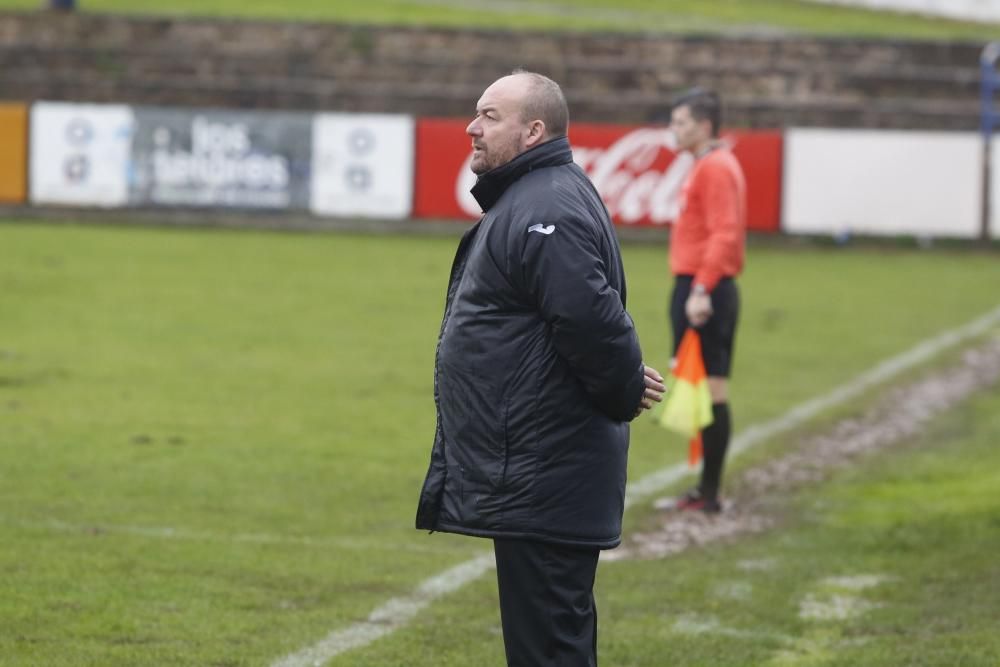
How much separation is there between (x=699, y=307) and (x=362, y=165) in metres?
18.7

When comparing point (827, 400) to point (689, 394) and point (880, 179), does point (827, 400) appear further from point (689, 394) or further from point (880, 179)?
point (880, 179)

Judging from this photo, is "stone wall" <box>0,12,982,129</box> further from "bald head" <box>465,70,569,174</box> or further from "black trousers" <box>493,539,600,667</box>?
"black trousers" <box>493,539,600,667</box>

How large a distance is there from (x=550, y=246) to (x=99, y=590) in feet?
10.4

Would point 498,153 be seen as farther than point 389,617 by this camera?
No

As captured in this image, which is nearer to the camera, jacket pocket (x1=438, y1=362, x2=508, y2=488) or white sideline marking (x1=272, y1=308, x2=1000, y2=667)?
jacket pocket (x1=438, y1=362, x2=508, y2=488)

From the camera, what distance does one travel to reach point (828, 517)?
357 inches

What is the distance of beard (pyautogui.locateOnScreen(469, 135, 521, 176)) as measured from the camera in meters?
4.57

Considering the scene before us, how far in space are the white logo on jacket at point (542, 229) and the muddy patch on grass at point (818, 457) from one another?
12.5ft

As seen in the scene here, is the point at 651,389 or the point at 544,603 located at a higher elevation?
the point at 651,389

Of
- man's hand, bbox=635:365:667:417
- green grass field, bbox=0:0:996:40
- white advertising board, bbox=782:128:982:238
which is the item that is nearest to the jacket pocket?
man's hand, bbox=635:365:667:417

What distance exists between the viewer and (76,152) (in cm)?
2700

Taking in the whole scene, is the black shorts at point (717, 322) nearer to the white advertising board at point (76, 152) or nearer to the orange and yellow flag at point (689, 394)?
the orange and yellow flag at point (689, 394)

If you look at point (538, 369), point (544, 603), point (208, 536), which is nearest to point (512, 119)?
point (538, 369)

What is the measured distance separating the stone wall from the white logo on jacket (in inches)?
1005
